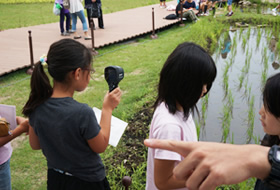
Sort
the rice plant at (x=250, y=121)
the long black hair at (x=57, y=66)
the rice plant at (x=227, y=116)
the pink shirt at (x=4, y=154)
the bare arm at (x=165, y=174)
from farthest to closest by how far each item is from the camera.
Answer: the rice plant at (x=250, y=121), the rice plant at (x=227, y=116), the pink shirt at (x=4, y=154), the long black hair at (x=57, y=66), the bare arm at (x=165, y=174)

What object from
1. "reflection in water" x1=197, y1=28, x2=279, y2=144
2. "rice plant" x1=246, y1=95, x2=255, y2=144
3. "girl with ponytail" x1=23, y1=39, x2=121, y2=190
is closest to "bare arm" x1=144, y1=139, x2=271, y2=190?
"girl with ponytail" x1=23, y1=39, x2=121, y2=190

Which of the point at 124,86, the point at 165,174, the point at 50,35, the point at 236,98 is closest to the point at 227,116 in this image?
the point at 236,98

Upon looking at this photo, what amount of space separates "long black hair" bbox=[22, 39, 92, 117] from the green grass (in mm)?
1159

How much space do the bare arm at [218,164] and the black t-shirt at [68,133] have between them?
2.81 feet

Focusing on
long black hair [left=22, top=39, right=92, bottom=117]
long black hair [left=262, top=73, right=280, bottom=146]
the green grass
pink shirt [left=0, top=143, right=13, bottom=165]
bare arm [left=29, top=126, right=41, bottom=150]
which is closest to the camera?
long black hair [left=262, top=73, right=280, bottom=146]

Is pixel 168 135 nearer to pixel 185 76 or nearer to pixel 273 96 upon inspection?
pixel 185 76

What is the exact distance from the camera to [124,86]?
179 inches

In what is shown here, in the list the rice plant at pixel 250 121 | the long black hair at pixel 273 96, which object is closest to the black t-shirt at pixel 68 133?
the long black hair at pixel 273 96

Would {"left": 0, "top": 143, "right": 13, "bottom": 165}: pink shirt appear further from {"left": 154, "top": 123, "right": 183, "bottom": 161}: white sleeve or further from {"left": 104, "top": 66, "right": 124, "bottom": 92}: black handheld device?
{"left": 154, "top": 123, "right": 183, "bottom": 161}: white sleeve

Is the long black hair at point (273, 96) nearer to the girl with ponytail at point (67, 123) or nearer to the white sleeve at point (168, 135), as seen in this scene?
the white sleeve at point (168, 135)

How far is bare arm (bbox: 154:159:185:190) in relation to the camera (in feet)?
4.31

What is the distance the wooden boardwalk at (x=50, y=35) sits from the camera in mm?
5586

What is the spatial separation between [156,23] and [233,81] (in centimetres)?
452

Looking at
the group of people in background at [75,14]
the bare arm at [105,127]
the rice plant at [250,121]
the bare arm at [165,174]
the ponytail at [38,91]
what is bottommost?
the rice plant at [250,121]
